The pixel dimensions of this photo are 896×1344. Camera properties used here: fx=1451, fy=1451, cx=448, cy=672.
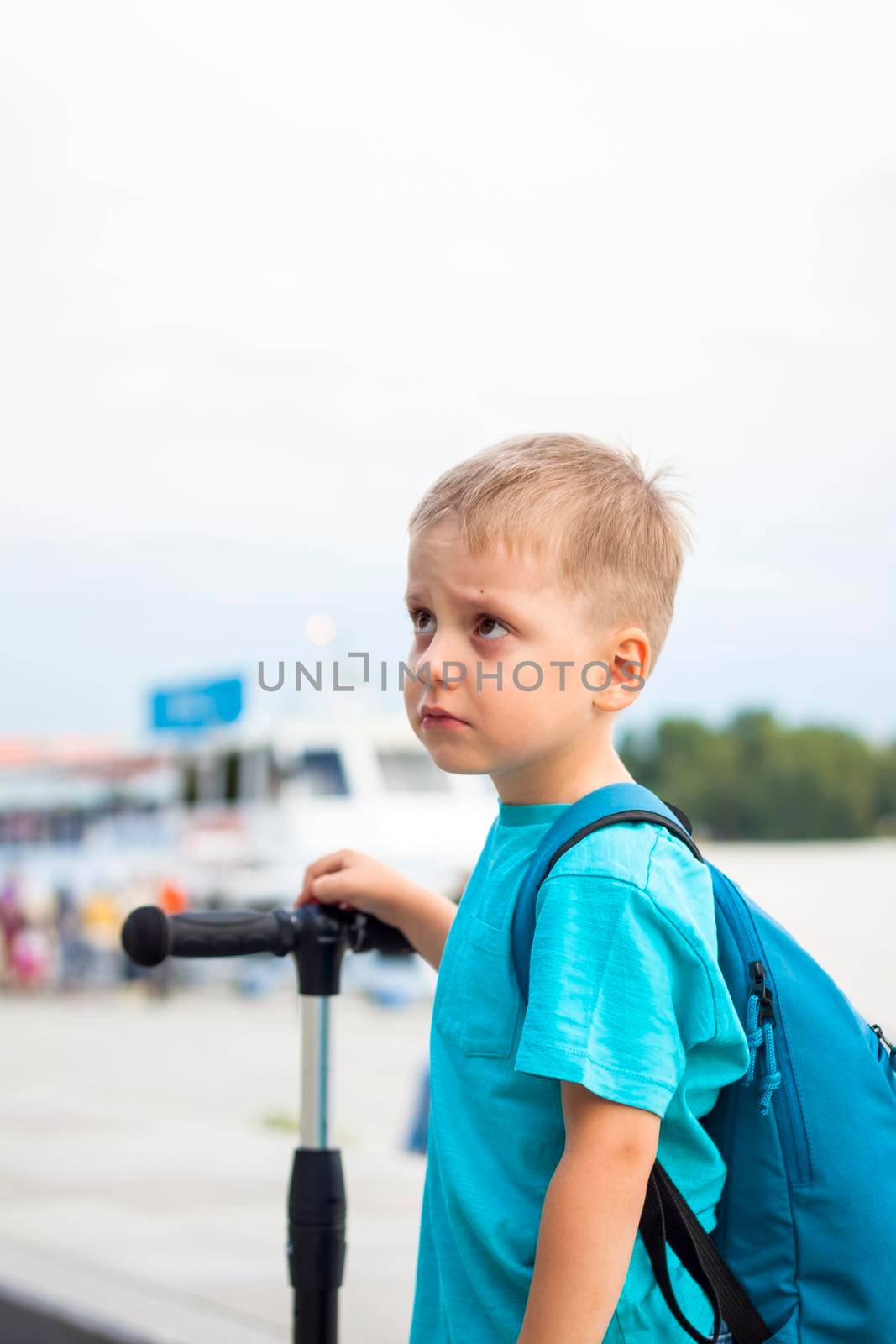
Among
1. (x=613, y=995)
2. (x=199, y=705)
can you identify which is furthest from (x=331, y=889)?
(x=199, y=705)

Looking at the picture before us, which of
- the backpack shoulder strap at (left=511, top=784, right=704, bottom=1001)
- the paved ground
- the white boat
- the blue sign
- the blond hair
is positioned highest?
the blond hair

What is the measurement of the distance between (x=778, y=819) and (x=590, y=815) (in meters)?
29.5

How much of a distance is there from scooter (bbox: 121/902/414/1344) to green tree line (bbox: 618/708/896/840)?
25.1 meters

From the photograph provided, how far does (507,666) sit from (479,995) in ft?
0.78

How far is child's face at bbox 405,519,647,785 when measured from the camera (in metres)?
1.06

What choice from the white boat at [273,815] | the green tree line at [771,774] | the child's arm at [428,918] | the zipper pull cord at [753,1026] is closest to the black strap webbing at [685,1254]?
the zipper pull cord at [753,1026]

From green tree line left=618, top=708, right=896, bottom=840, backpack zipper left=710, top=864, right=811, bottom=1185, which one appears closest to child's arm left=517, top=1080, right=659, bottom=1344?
backpack zipper left=710, top=864, right=811, bottom=1185

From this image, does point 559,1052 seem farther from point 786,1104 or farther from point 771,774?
point 771,774

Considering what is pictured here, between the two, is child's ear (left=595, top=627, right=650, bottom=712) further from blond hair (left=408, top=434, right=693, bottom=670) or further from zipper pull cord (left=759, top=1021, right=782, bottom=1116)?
zipper pull cord (left=759, top=1021, right=782, bottom=1116)

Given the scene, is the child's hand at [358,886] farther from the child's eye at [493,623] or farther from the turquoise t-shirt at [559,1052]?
the child's eye at [493,623]

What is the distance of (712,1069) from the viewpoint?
1007mm

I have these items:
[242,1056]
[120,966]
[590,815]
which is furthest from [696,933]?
[120,966]

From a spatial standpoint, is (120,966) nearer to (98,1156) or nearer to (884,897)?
(884,897)

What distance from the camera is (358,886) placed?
138cm
